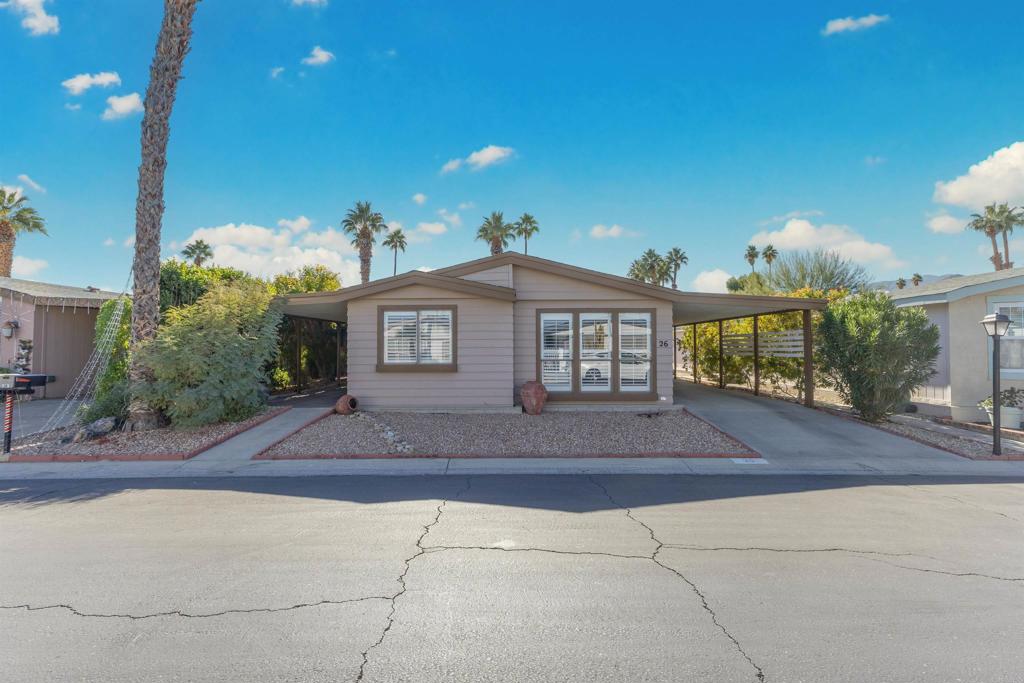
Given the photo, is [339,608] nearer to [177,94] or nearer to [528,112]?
[177,94]

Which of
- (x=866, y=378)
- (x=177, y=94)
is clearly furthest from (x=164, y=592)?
(x=866, y=378)

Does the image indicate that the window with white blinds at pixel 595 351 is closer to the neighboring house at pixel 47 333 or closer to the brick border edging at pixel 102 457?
the brick border edging at pixel 102 457

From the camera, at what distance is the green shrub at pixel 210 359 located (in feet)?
32.0

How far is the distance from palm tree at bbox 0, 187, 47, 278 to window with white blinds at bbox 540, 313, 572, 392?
2415 centimetres

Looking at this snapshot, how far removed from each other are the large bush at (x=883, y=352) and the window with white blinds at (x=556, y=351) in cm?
629

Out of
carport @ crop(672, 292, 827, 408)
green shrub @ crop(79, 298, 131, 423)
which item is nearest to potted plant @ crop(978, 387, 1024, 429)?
carport @ crop(672, 292, 827, 408)

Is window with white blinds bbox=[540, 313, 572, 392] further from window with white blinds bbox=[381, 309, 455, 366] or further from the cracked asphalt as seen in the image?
the cracked asphalt

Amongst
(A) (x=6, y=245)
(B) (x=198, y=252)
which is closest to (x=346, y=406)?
(A) (x=6, y=245)

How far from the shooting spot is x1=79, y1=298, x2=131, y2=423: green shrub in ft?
33.9

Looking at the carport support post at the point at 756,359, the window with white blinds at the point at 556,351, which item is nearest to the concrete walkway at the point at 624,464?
the window with white blinds at the point at 556,351

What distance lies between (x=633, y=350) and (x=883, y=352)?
5.34 m

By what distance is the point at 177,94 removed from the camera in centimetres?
1050

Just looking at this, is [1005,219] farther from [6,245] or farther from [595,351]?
[6,245]

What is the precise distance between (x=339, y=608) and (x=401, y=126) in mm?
16034
